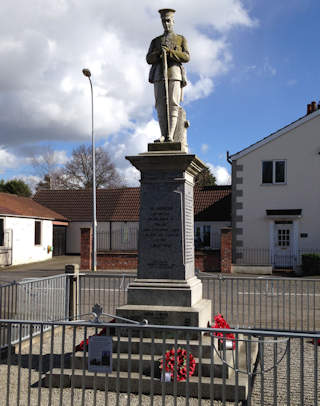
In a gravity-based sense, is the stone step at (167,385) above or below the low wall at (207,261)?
below

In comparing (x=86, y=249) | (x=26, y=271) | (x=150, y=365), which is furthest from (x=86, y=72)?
(x=150, y=365)

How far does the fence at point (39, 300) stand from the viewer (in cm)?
897

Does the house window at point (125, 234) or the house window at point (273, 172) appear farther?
the house window at point (125, 234)

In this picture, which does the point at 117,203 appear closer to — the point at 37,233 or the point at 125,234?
the point at 125,234

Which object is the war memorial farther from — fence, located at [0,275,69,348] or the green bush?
the green bush

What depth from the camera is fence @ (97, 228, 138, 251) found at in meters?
32.5

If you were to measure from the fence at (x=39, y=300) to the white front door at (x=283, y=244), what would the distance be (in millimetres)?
17093

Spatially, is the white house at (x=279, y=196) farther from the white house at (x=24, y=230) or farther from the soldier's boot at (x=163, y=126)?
the soldier's boot at (x=163, y=126)

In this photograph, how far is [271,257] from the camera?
25500 millimetres

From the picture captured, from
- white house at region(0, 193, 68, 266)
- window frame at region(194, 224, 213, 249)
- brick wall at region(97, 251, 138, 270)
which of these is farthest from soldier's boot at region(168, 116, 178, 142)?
window frame at region(194, 224, 213, 249)

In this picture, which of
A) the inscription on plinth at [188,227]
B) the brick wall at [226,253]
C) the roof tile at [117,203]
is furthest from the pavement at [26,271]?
the inscription on plinth at [188,227]

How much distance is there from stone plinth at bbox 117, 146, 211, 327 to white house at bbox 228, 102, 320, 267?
18.5 m

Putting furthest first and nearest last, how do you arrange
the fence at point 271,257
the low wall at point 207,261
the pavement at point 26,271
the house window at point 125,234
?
1. the house window at point 125,234
2. the fence at point 271,257
3. the low wall at point 207,261
4. the pavement at point 26,271

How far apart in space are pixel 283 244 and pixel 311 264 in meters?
2.27
